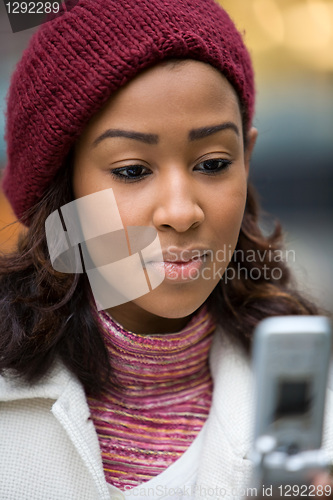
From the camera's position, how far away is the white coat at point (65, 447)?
3.82ft

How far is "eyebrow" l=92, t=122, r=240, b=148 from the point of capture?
1118mm

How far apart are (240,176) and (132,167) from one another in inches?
11.0

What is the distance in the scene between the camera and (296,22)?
11.1 ft

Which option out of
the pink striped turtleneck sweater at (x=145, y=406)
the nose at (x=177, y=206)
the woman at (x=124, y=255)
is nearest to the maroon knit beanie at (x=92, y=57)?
the woman at (x=124, y=255)

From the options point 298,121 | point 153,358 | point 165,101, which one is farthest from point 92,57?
point 298,121

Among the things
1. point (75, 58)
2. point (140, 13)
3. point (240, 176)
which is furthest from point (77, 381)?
point (140, 13)

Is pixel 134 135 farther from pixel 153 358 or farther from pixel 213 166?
pixel 153 358

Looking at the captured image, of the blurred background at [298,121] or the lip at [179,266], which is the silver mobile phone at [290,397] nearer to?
the lip at [179,266]

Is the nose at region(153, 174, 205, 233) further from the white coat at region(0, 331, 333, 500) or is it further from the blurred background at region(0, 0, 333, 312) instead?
the blurred background at region(0, 0, 333, 312)

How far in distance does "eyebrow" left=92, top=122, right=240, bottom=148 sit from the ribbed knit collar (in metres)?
0.43

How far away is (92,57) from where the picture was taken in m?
1.14

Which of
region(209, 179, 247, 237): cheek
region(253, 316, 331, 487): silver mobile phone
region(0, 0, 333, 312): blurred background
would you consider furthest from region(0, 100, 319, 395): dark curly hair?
region(0, 0, 333, 312): blurred background

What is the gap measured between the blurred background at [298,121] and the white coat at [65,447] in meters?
2.12

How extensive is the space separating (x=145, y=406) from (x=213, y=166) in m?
0.60
